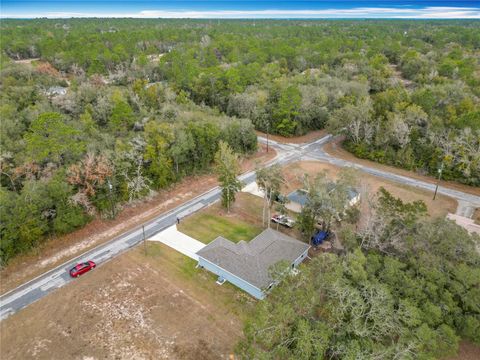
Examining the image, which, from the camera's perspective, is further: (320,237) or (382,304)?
(320,237)

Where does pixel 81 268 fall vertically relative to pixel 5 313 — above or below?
above

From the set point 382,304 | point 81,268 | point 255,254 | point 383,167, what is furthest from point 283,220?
point 383,167

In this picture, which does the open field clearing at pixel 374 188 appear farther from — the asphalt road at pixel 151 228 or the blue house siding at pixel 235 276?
the blue house siding at pixel 235 276

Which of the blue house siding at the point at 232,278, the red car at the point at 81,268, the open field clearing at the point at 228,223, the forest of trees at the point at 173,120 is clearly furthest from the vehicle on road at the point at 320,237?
the red car at the point at 81,268

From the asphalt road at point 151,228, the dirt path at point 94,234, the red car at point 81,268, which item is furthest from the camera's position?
the dirt path at point 94,234

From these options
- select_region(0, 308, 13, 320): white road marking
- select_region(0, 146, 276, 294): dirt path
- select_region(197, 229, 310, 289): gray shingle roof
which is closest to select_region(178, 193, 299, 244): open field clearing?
select_region(197, 229, 310, 289): gray shingle roof

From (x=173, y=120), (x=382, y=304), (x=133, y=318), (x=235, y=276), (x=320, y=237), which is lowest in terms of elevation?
(x=133, y=318)

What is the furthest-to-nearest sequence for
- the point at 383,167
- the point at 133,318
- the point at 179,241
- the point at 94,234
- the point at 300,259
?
the point at 383,167
the point at 94,234
the point at 179,241
the point at 300,259
the point at 133,318

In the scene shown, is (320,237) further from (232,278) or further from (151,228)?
(151,228)
